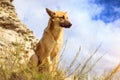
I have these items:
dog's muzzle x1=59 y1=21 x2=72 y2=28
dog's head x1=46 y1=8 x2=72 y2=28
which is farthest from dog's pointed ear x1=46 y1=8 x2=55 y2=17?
dog's muzzle x1=59 y1=21 x2=72 y2=28

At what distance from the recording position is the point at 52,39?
9859 millimetres

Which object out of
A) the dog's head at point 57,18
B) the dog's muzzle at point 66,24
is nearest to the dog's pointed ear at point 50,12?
the dog's head at point 57,18

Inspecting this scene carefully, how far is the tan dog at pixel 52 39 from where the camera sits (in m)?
9.70

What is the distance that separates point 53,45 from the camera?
9.74m

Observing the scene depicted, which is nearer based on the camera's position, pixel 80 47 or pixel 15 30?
pixel 80 47

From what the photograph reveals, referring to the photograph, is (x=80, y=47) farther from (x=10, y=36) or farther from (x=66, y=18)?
(x=10, y=36)

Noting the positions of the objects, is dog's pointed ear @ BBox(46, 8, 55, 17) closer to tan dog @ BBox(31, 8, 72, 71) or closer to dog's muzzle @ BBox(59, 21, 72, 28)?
tan dog @ BBox(31, 8, 72, 71)

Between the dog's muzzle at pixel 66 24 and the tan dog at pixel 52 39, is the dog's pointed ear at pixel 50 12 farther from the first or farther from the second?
the dog's muzzle at pixel 66 24

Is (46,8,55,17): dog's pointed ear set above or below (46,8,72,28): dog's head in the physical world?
above

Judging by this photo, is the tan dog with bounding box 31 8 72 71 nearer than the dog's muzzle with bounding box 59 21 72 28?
No

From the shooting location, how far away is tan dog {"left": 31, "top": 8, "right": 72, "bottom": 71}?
382 inches

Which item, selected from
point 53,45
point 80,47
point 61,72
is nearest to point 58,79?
point 61,72

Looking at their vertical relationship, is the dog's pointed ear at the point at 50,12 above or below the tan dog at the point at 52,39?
above

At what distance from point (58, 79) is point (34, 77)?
34 centimetres
